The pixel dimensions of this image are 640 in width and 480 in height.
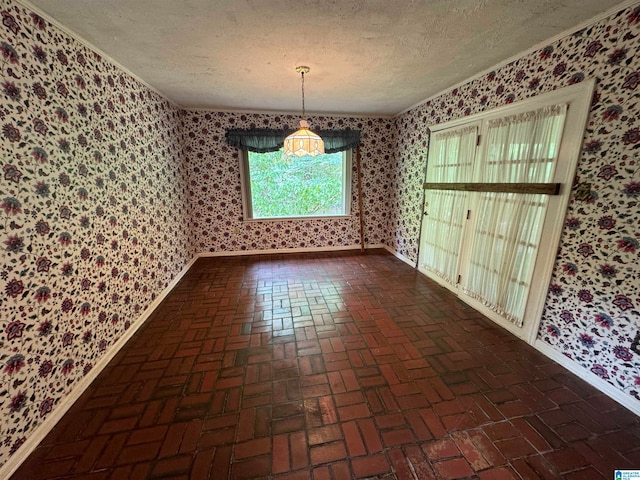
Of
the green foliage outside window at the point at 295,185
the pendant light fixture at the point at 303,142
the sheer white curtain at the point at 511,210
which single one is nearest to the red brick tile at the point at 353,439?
the sheer white curtain at the point at 511,210

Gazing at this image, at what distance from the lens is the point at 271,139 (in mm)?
4090

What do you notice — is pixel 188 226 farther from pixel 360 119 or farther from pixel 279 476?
pixel 279 476

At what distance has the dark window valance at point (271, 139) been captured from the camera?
3983 mm

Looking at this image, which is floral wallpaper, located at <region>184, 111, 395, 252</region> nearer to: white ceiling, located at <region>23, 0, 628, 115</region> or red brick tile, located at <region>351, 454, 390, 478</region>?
white ceiling, located at <region>23, 0, 628, 115</region>

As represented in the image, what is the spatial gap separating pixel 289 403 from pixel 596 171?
2.46m

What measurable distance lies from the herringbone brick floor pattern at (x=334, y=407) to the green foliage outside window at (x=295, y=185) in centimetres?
229

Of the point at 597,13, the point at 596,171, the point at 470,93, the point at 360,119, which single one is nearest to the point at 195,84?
the point at 360,119

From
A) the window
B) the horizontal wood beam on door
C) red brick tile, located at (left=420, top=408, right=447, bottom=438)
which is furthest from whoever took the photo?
the window

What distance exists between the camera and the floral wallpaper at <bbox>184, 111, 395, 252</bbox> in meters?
4.00

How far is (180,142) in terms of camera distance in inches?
148

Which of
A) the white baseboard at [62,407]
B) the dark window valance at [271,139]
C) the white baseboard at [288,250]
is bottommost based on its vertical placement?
the white baseboard at [62,407]

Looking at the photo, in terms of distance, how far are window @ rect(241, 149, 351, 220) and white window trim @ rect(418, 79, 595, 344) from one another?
2616 millimetres

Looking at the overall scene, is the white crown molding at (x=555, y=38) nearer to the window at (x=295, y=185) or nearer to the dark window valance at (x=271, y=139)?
the dark window valance at (x=271, y=139)

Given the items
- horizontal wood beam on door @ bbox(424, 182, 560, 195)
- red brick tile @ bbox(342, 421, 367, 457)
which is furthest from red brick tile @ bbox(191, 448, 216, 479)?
horizontal wood beam on door @ bbox(424, 182, 560, 195)
